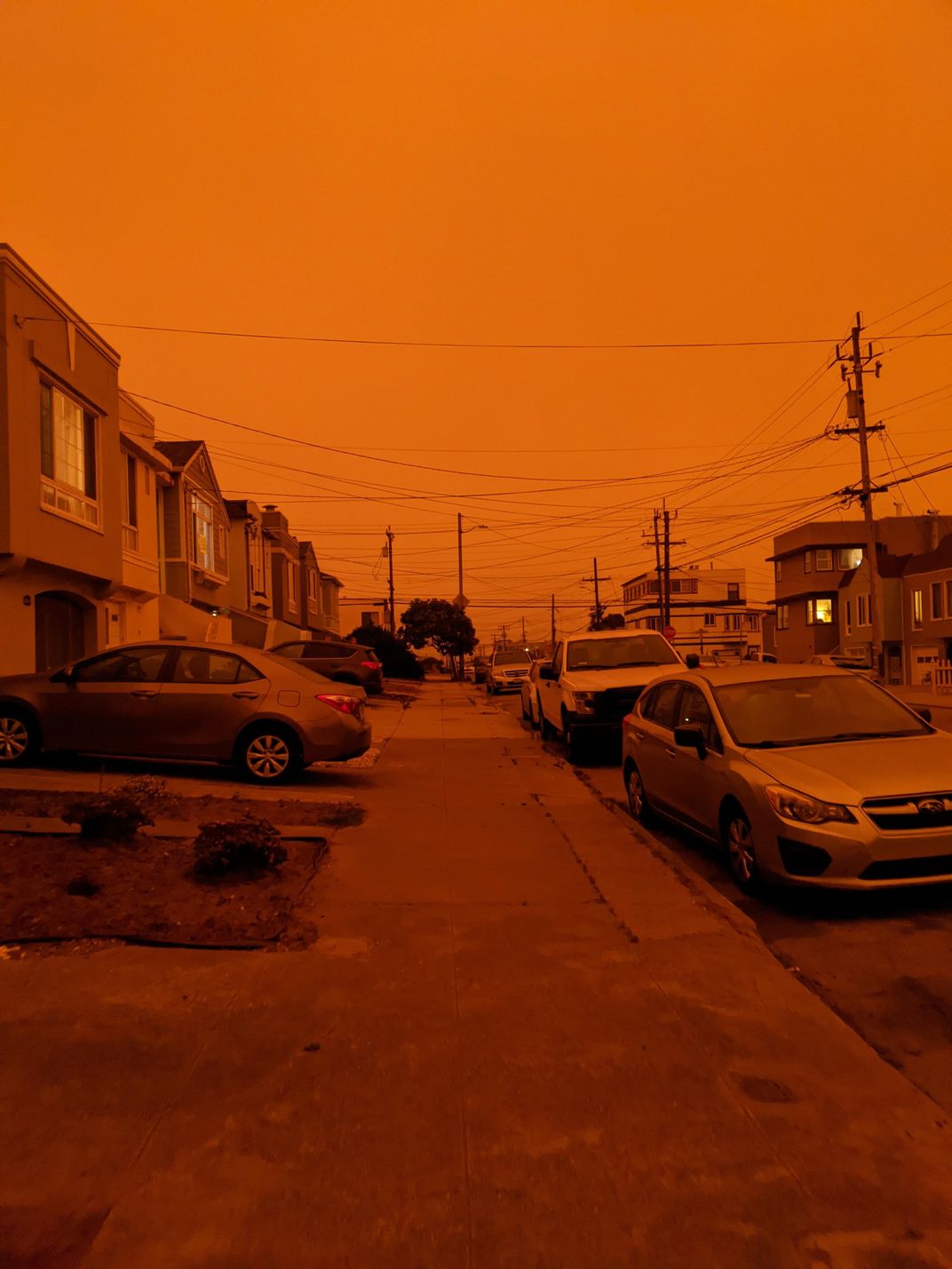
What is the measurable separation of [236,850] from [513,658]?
28776mm

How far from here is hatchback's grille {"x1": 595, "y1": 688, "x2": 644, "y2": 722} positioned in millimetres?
13188

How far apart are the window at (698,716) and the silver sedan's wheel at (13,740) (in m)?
7.11

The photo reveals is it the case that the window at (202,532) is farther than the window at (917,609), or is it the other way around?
the window at (917,609)

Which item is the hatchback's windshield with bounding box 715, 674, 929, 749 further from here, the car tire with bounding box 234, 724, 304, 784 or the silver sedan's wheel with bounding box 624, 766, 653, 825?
the car tire with bounding box 234, 724, 304, 784

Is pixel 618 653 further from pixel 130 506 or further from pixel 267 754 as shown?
pixel 130 506

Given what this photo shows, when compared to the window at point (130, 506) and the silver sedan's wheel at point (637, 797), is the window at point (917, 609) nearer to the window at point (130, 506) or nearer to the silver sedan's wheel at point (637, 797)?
the window at point (130, 506)

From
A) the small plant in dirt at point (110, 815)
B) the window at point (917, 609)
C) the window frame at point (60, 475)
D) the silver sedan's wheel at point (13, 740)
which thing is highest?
the window frame at point (60, 475)

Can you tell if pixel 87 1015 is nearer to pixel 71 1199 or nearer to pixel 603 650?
pixel 71 1199

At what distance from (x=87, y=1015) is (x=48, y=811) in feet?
14.2

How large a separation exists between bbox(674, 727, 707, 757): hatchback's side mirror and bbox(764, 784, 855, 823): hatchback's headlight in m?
1.07

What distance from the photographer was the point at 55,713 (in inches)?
424

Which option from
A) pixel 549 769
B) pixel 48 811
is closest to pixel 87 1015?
pixel 48 811

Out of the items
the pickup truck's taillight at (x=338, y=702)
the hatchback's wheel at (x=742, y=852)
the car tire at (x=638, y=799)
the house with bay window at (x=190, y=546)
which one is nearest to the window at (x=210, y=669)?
the pickup truck's taillight at (x=338, y=702)

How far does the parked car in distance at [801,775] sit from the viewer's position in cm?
588
